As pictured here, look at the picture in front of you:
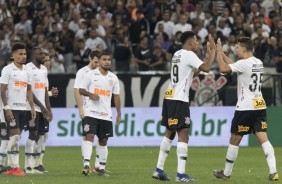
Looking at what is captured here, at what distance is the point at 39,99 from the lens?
21188 mm

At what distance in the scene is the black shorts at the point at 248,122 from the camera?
18047 millimetres

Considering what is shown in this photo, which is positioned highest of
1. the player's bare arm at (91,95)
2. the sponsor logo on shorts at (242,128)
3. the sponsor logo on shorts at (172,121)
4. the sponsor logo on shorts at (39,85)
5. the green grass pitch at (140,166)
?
the sponsor logo on shorts at (39,85)

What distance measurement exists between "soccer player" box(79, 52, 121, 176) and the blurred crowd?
1250 centimetres

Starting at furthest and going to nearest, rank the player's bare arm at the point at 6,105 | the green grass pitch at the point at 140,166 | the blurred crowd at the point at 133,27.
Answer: the blurred crowd at the point at 133,27 < the player's bare arm at the point at 6,105 < the green grass pitch at the point at 140,166

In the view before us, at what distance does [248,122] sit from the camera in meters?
18.1

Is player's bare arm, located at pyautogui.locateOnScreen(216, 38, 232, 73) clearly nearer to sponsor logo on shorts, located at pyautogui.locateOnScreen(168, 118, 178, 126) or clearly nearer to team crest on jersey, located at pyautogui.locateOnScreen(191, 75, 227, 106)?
sponsor logo on shorts, located at pyautogui.locateOnScreen(168, 118, 178, 126)

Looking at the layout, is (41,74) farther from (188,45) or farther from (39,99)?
(188,45)

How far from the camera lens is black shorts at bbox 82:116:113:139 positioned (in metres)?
20.0

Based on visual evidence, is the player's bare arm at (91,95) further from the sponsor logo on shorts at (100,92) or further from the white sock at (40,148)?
the white sock at (40,148)

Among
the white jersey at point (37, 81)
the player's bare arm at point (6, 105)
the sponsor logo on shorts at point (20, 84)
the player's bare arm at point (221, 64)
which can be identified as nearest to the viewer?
the player's bare arm at point (221, 64)

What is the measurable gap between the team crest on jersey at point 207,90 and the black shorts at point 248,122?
14.1 m

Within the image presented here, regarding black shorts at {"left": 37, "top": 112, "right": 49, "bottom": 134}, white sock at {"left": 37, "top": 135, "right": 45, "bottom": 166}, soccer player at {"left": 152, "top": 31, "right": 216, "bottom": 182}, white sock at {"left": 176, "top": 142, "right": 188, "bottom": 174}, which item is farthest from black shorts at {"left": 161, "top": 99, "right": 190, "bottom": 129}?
white sock at {"left": 37, "top": 135, "right": 45, "bottom": 166}

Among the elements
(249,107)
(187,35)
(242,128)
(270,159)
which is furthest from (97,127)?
(270,159)

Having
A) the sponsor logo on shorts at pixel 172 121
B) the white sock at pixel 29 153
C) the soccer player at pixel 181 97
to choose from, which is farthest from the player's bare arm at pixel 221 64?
the white sock at pixel 29 153
